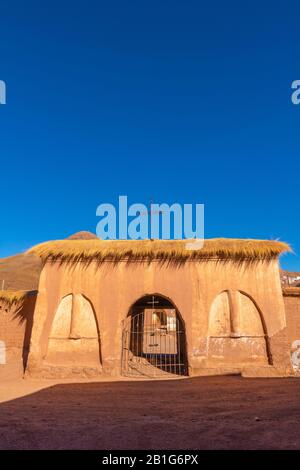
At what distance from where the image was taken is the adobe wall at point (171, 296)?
378 inches

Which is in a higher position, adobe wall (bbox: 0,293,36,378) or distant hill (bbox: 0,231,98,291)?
distant hill (bbox: 0,231,98,291)

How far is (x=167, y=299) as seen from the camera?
33.6 ft

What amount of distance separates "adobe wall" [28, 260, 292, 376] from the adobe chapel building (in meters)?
0.03

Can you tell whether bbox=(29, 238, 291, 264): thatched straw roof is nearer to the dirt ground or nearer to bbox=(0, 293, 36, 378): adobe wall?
bbox=(0, 293, 36, 378): adobe wall

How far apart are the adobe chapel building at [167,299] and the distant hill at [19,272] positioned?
1081 inches

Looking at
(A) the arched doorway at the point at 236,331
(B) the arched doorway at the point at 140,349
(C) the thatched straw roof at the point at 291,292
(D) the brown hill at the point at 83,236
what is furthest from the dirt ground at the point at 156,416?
(D) the brown hill at the point at 83,236

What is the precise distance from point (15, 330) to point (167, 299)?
19.5 feet

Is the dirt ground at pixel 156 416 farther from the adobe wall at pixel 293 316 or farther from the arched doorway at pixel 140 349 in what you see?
the adobe wall at pixel 293 316

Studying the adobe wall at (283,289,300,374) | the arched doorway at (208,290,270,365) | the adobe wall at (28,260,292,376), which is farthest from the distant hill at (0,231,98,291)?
the adobe wall at (283,289,300,374)

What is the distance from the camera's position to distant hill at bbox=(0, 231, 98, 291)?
3809 centimetres

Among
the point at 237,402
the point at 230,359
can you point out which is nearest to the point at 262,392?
the point at 237,402

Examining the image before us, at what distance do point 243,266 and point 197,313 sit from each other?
6.78ft

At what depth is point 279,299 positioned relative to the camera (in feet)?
32.6

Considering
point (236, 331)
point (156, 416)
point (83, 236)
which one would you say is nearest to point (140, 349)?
point (236, 331)
